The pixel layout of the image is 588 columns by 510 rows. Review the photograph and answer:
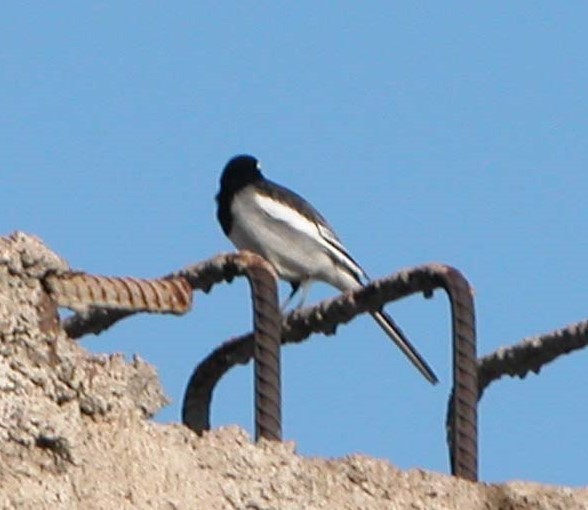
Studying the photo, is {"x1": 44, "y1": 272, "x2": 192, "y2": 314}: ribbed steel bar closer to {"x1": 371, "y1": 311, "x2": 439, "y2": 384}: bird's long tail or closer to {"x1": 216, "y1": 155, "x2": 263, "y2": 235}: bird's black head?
{"x1": 371, "y1": 311, "x2": 439, "y2": 384}: bird's long tail

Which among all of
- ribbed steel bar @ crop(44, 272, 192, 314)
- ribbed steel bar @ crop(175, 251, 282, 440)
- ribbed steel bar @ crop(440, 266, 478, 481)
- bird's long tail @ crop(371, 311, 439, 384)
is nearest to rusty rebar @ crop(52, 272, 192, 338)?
ribbed steel bar @ crop(44, 272, 192, 314)

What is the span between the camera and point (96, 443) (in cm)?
403

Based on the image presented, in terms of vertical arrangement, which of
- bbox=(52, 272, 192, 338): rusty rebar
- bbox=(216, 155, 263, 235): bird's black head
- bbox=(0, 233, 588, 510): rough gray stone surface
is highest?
bbox=(216, 155, 263, 235): bird's black head

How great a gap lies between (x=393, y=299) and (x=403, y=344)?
14.6 ft

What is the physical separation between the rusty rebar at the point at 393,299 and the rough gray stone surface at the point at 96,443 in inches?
16.0

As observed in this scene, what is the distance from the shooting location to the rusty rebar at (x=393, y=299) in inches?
186

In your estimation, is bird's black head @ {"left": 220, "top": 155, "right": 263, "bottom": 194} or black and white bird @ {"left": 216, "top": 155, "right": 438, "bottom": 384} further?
bird's black head @ {"left": 220, "top": 155, "right": 263, "bottom": 194}

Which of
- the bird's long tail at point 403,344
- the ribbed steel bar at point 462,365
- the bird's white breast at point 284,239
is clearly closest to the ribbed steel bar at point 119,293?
the ribbed steel bar at point 462,365

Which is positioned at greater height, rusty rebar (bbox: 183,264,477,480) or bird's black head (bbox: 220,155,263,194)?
bird's black head (bbox: 220,155,263,194)

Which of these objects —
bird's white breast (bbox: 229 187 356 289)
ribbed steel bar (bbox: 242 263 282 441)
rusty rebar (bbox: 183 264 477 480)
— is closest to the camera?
ribbed steel bar (bbox: 242 263 282 441)

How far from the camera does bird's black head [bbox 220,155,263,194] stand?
11.6 m

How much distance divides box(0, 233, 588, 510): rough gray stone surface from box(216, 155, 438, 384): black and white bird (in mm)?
6702

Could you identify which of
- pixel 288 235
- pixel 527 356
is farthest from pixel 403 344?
pixel 527 356

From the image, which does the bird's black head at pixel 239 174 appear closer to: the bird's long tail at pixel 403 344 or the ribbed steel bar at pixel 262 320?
the bird's long tail at pixel 403 344
